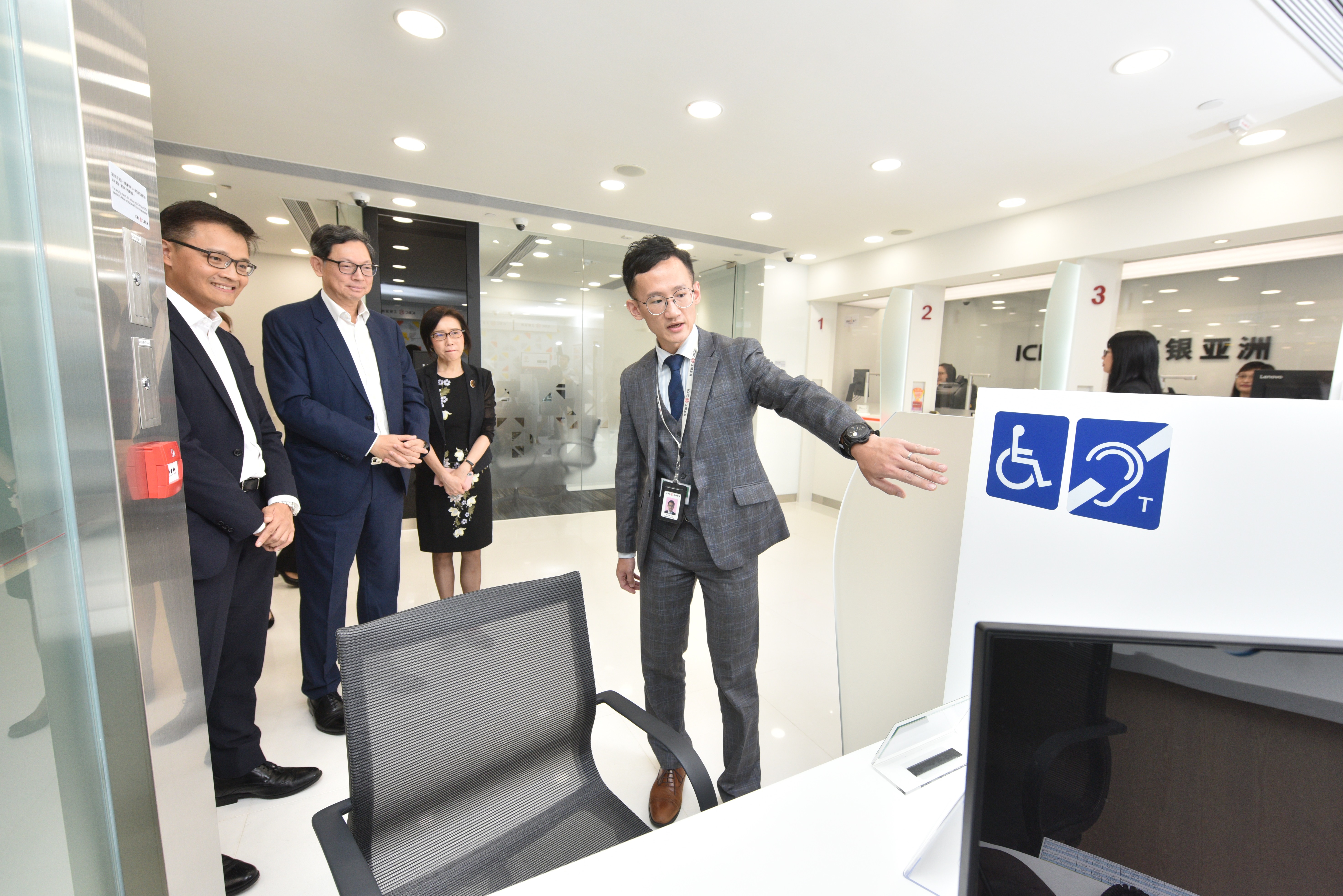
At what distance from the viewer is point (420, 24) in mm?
2213

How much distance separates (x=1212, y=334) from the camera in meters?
4.81

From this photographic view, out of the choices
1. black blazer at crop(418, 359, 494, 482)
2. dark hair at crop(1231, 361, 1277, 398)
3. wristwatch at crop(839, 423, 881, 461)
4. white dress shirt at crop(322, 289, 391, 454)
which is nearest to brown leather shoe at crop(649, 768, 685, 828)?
wristwatch at crop(839, 423, 881, 461)

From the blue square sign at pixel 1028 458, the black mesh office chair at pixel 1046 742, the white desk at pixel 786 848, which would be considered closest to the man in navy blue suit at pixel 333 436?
the white desk at pixel 786 848

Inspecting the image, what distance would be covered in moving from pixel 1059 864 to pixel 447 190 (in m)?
4.95

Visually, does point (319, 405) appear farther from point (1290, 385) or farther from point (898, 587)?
point (1290, 385)

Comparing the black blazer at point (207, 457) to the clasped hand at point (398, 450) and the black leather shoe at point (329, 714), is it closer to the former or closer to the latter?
the clasped hand at point (398, 450)

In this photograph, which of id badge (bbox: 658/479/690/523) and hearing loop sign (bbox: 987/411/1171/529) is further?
id badge (bbox: 658/479/690/523)

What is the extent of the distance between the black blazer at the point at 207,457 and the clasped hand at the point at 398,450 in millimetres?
468

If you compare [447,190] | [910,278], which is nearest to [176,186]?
[447,190]

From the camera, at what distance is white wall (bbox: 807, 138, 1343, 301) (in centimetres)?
318

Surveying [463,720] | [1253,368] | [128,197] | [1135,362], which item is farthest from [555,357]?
[1253,368]

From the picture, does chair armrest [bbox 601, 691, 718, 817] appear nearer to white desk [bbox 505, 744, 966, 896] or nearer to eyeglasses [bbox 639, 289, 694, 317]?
white desk [bbox 505, 744, 966, 896]

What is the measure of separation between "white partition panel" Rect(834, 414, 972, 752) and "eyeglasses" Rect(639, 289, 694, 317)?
681 mm

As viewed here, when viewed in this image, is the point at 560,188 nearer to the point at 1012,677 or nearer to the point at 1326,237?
the point at 1012,677
